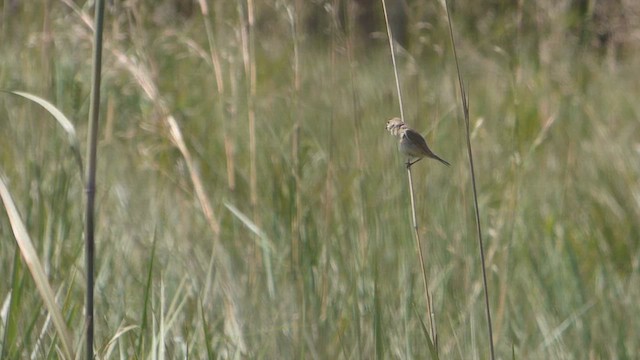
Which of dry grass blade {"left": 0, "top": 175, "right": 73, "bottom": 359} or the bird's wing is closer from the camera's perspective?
dry grass blade {"left": 0, "top": 175, "right": 73, "bottom": 359}

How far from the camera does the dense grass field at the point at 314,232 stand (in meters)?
1.31

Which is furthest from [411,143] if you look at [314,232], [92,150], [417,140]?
[314,232]

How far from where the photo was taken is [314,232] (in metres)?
1.55

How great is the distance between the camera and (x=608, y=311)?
1.56 meters

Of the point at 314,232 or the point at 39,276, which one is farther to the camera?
the point at 314,232

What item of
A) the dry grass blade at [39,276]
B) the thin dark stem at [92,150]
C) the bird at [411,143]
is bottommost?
the dry grass blade at [39,276]

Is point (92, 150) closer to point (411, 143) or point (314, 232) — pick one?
point (411, 143)

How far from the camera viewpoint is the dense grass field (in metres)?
1.31

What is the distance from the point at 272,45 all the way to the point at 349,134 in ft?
6.01

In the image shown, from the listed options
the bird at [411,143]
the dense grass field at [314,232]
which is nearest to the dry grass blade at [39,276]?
the dense grass field at [314,232]

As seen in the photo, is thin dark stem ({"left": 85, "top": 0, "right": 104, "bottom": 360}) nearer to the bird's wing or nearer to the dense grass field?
the dense grass field

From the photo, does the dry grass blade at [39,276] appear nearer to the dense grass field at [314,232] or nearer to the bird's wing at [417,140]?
the dense grass field at [314,232]

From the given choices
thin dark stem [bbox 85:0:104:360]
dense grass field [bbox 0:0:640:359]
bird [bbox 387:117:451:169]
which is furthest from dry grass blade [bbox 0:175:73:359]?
bird [bbox 387:117:451:169]

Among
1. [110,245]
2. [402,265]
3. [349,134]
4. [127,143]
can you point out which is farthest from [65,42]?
[402,265]
